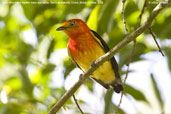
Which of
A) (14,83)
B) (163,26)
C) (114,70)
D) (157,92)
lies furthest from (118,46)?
(14,83)

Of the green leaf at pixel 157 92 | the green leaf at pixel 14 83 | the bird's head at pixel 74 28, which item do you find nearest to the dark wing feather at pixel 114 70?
the bird's head at pixel 74 28

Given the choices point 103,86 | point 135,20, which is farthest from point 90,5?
point 103,86

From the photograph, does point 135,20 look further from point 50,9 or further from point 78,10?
point 50,9

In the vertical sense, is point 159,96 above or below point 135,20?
below

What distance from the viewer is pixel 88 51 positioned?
4297 mm

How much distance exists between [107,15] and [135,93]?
1029 millimetres

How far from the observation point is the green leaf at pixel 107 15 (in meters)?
3.62

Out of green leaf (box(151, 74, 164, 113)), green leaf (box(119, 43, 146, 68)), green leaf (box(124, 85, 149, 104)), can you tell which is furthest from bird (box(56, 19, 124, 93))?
green leaf (box(151, 74, 164, 113))

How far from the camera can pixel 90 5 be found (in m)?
3.84

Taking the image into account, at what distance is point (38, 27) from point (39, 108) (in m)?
1.01

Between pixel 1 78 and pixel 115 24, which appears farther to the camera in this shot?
pixel 1 78

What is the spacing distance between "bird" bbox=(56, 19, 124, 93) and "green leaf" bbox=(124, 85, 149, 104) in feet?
1.62

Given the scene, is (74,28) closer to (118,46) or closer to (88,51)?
(88,51)

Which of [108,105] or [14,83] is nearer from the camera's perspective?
[108,105]
